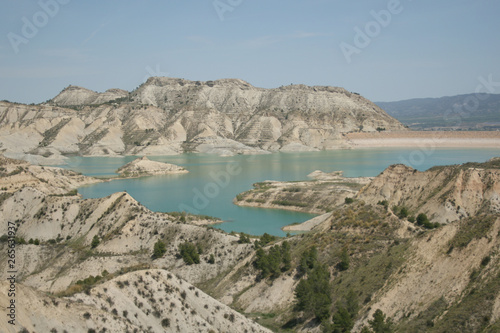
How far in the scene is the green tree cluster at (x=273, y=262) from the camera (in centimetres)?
2738

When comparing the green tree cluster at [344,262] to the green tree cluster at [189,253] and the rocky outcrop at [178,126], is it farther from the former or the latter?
the rocky outcrop at [178,126]

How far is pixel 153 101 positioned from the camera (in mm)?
191750

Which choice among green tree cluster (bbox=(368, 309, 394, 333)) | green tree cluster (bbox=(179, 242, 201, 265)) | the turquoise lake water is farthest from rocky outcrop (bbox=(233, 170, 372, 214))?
green tree cluster (bbox=(368, 309, 394, 333))

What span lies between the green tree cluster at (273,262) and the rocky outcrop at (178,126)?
347 feet

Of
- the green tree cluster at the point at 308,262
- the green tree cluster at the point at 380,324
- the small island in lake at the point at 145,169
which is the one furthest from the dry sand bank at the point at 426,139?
the green tree cluster at the point at 380,324

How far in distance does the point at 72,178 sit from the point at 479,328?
74.6 meters

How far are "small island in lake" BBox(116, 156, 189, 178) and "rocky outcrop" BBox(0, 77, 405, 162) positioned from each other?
34555 millimetres

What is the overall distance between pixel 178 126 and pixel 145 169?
192 feet

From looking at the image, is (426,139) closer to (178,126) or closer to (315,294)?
(178,126)

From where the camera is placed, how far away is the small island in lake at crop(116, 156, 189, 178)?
95.5m

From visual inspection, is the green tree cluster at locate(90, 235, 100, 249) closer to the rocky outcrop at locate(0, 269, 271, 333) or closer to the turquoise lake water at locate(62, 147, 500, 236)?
the turquoise lake water at locate(62, 147, 500, 236)

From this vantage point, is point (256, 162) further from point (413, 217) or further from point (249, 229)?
point (413, 217)

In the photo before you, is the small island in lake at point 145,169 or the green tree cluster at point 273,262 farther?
the small island in lake at point 145,169

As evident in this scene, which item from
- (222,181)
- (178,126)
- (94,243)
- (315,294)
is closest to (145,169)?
(222,181)
